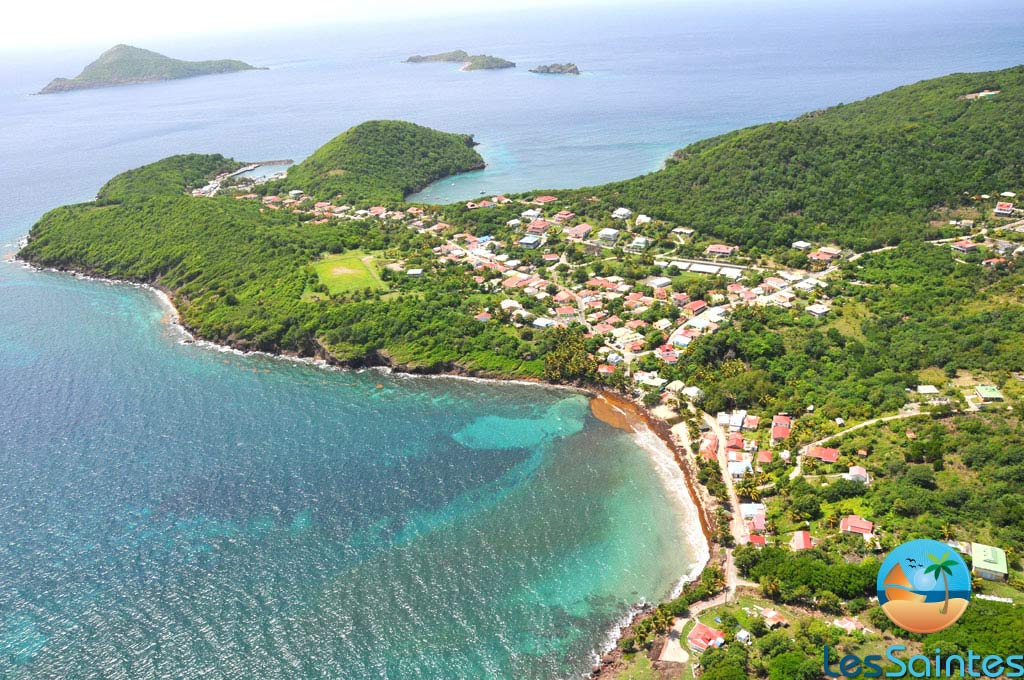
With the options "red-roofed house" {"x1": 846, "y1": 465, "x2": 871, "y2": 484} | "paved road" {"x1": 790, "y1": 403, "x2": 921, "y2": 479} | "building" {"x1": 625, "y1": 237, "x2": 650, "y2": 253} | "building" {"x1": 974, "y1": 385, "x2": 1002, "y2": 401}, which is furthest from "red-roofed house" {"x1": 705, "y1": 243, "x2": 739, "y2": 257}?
"red-roofed house" {"x1": 846, "y1": 465, "x2": 871, "y2": 484}

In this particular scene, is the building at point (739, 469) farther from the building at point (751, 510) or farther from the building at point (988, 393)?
the building at point (988, 393)

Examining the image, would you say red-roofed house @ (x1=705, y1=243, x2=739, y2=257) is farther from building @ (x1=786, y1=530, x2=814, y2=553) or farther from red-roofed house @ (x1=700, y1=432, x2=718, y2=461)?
building @ (x1=786, y1=530, x2=814, y2=553)

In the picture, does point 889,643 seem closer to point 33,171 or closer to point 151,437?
point 151,437

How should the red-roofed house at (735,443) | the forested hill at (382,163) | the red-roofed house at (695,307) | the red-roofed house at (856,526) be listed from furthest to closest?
1. the forested hill at (382,163)
2. the red-roofed house at (695,307)
3. the red-roofed house at (735,443)
4. the red-roofed house at (856,526)

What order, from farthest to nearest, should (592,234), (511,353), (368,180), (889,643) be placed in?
(368,180) → (592,234) → (511,353) → (889,643)

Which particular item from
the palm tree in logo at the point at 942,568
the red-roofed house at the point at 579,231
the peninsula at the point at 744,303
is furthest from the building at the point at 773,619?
the red-roofed house at the point at 579,231

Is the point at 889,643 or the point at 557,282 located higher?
the point at 557,282

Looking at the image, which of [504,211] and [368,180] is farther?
[368,180]

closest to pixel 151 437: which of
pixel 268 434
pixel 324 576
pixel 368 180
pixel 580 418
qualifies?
pixel 268 434
